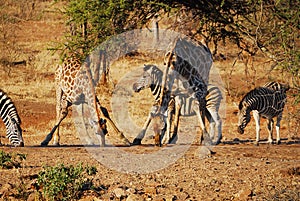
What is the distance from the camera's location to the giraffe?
12.3 metres

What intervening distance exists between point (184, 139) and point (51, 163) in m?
4.68

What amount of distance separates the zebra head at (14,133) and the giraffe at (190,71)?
2.59m

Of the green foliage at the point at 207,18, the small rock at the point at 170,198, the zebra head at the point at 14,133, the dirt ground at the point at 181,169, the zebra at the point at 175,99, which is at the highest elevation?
the green foliage at the point at 207,18

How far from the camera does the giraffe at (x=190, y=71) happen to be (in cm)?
1227

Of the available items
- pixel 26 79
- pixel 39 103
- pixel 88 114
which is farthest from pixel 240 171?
pixel 26 79

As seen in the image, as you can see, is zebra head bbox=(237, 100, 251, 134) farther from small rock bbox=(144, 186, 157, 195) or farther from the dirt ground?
small rock bbox=(144, 186, 157, 195)

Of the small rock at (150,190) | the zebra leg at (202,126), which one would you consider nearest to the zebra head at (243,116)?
the zebra leg at (202,126)

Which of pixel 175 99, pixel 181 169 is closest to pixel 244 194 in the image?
pixel 181 169

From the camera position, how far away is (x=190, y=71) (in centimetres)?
1296

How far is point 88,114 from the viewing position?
13.7 metres

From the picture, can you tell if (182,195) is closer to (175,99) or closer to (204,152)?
(204,152)

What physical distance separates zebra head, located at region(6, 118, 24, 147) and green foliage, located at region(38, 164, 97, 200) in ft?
14.4

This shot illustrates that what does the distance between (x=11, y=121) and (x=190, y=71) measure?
3723 millimetres

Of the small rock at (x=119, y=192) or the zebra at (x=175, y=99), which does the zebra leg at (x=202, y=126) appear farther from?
the small rock at (x=119, y=192)
